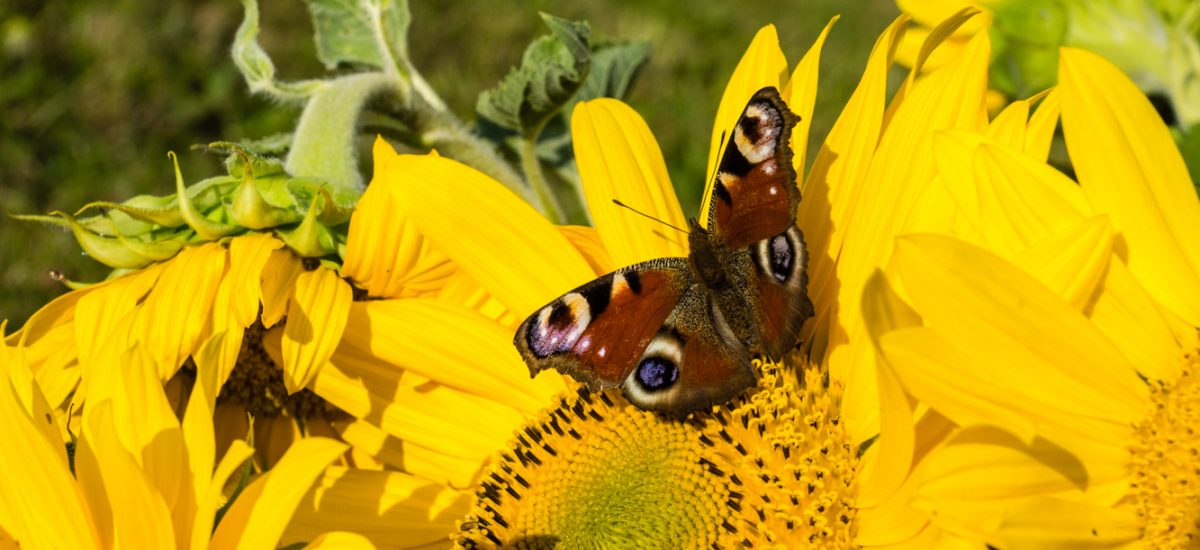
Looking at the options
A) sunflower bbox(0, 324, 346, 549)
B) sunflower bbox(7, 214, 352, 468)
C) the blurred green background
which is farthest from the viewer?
the blurred green background

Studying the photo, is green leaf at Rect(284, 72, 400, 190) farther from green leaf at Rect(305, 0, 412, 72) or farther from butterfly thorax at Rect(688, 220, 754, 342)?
butterfly thorax at Rect(688, 220, 754, 342)

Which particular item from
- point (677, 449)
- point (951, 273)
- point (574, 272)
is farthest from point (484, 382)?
point (951, 273)

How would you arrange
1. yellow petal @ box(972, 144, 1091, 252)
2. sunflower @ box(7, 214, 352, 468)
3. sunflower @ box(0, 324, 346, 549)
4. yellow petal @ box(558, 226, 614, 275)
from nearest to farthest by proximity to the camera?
yellow petal @ box(972, 144, 1091, 252) < sunflower @ box(0, 324, 346, 549) < sunflower @ box(7, 214, 352, 468) < yellow petal @ box(558, 226, 614, 275)

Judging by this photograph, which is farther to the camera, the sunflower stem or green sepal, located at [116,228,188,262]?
the sunflower stem

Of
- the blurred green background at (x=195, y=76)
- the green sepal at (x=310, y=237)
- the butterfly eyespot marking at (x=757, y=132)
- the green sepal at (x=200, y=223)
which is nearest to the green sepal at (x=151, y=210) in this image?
the green sepal at (x=200, y=223)

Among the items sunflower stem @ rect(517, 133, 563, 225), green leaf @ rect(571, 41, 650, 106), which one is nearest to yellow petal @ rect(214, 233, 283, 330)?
sunflower stem @ rect(517, 133, 563, 225)

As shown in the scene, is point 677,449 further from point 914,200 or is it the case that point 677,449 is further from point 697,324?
point 914,200
